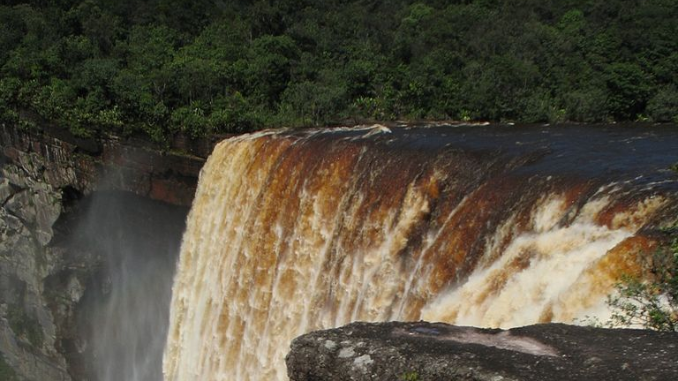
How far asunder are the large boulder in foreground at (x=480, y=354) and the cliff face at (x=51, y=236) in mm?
17768

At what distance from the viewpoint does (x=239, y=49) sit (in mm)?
30297

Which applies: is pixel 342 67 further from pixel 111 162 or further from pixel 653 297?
pixel 653 297

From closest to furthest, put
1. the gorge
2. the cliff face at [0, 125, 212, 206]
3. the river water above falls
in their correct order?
the river water above falls
the gorge
the cliff face at [0, 125, 212, 206]

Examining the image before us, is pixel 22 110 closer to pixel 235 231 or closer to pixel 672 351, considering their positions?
pixel 235 231

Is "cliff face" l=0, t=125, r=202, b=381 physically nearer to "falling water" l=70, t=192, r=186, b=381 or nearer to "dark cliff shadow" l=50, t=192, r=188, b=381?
"dark cliff shadow" l=50, t=192, r=188, b=381

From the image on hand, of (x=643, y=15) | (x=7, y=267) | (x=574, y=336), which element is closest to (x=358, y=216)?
(x=574, y=336)

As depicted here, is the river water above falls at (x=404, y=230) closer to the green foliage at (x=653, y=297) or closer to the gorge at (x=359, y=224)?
the gorge at (x=359, y=224)

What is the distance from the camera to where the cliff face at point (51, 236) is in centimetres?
2462

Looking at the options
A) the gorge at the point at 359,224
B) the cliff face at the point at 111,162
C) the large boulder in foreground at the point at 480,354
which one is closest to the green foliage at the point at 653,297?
the gorge at the point at 359,224

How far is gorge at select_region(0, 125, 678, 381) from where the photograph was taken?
9492mm

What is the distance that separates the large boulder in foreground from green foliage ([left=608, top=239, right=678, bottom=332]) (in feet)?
3.28

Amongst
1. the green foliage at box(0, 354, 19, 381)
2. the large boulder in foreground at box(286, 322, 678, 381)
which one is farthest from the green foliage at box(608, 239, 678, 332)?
the green foliage at box(0, 354, 19, 381)

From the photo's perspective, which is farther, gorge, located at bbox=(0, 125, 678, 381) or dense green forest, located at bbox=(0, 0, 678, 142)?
dense green forest, located at bbox=(0, 0, 678, 142)

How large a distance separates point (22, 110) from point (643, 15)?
21036 millimetres
